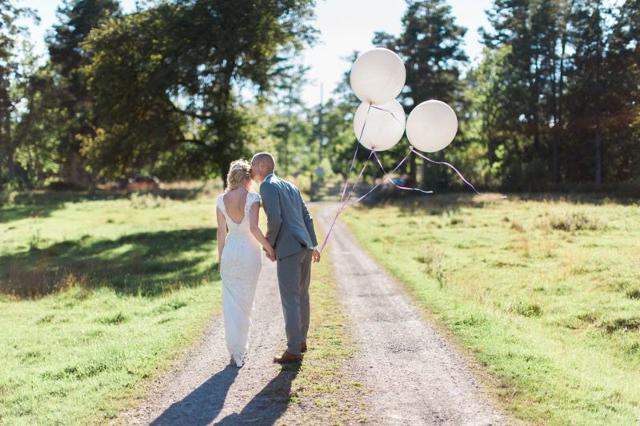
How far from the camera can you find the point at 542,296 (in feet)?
37.4

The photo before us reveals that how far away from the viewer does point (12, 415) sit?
546 cm

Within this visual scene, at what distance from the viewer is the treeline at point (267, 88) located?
24.7 m

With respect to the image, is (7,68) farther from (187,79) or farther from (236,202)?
(236,202)

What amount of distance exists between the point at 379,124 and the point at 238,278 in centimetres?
367

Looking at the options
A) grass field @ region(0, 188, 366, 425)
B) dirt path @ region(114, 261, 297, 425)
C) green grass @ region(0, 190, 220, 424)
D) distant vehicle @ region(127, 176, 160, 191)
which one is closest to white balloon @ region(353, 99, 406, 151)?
grass field @ region(0, 188, 366, 425)

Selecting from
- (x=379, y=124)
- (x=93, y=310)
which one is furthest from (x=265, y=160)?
(x=93, y=310)

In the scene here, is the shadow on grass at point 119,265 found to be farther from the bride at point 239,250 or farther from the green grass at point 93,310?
the bride at point 239,250

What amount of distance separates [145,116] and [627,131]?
3319 centimetres

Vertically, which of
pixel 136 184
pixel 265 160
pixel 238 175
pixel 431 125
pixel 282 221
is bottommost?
pixel 282 221

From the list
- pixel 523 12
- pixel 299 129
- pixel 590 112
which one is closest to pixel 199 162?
pixel 590 112

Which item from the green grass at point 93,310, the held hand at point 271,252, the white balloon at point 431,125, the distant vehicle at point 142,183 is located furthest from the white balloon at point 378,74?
the distant vehicle at point 142,183

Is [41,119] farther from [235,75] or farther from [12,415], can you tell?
[12,415]

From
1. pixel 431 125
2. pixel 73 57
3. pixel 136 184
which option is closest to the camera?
pixel 431 125

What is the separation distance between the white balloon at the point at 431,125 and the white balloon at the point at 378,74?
2.33 ft
